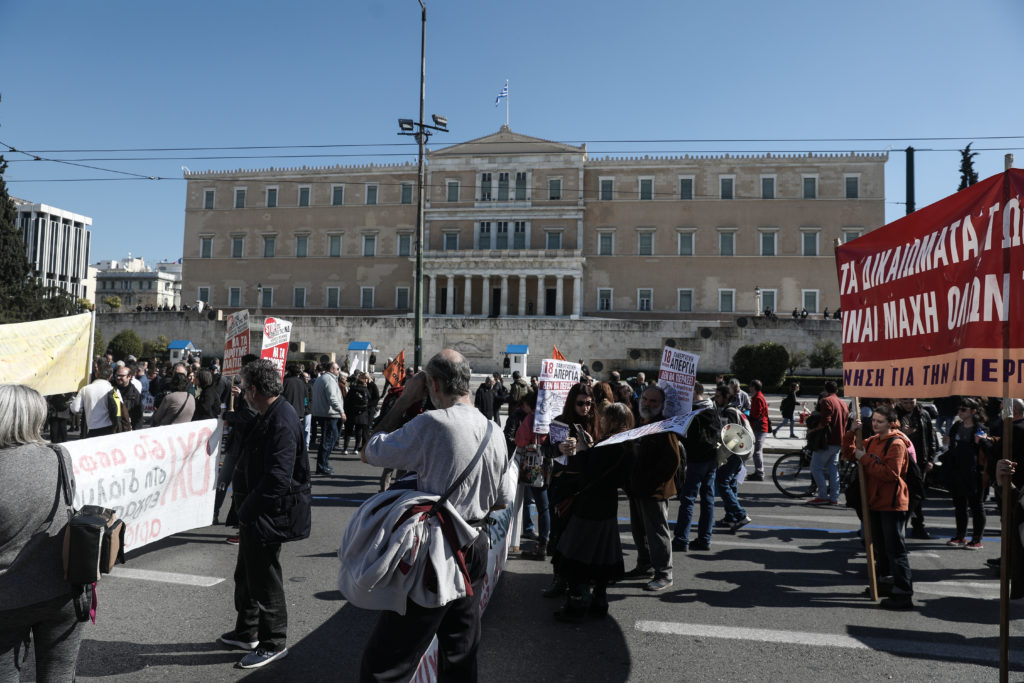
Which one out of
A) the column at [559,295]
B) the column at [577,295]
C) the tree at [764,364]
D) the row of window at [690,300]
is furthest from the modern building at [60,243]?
the tree at [764,364]

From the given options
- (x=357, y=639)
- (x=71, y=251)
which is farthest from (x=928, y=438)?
(x=71, y=251)

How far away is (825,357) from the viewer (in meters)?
34.1

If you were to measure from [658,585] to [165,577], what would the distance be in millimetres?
3818

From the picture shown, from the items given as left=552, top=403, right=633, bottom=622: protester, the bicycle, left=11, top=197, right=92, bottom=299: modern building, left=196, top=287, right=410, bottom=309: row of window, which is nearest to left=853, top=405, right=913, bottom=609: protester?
left=552, top=403, right=633, bottom=622: protester

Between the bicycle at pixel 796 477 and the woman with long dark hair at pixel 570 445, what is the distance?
17.6 ft

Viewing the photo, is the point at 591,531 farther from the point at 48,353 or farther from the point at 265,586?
the point at 48,353

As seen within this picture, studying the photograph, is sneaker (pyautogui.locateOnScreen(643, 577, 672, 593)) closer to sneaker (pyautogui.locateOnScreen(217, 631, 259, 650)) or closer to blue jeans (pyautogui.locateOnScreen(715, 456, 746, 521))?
blue jeans (pyautogui.locateOnScreen(715, 456, 746, 521))

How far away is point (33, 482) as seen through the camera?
2586 mm

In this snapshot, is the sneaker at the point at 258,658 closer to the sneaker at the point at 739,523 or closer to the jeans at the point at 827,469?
the sneaker at the point at 739,523

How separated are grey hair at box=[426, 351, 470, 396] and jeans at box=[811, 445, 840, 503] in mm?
7828

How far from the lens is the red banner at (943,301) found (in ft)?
12.3

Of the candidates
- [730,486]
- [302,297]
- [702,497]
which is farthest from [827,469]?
[302,297]

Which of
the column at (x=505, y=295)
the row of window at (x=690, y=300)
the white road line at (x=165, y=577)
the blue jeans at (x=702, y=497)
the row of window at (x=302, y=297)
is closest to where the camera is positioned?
the white road line at (x=165, y=577)

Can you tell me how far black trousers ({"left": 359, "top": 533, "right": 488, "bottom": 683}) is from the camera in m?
2.63
